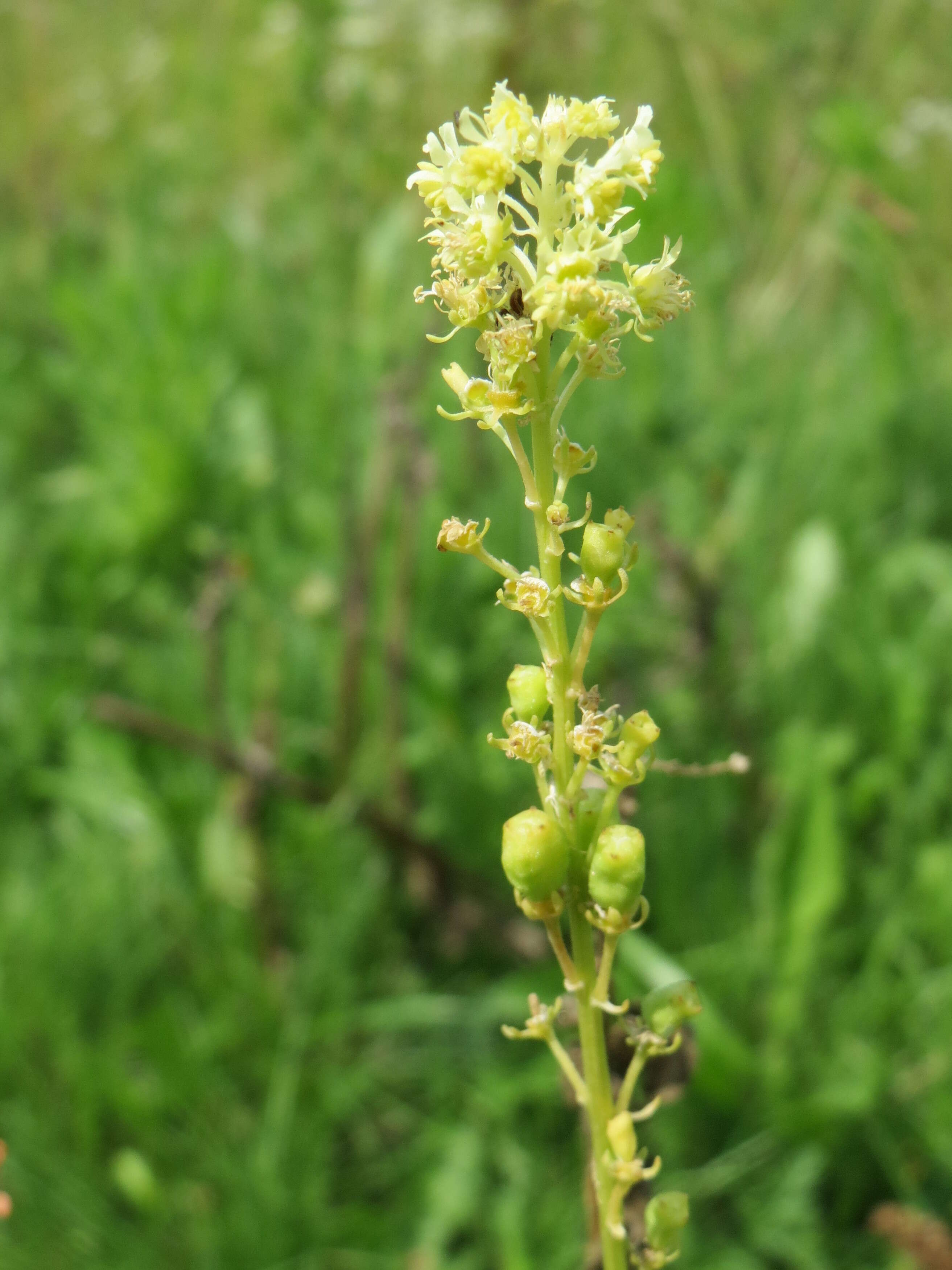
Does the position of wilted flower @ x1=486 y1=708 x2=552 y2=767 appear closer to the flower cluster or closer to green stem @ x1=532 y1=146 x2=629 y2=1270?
green stem @ x1=532 y1=146 x2=629 y2=1270

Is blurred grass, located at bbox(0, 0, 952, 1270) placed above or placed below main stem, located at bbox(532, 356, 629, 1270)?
above

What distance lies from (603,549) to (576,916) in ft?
0.75

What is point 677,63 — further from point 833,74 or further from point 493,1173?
point 493,1173

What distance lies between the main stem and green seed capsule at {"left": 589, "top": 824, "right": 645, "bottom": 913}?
0.14ft

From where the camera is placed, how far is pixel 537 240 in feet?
2.31

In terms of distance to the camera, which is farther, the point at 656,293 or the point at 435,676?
the point at 435,676

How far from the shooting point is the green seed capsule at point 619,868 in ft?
2.22

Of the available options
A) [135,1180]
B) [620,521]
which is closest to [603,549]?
[620,521]

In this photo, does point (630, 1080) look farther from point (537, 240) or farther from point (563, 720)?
point (537, 240)

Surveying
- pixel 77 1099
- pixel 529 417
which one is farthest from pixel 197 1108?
pixel 529 417

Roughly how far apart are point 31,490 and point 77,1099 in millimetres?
1890

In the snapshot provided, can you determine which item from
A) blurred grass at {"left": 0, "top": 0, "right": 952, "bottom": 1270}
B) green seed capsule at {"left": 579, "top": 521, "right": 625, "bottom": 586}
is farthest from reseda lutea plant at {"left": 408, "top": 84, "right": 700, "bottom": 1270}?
blurred grass at {"left": 0, "top": 0, "right": 952, "bottom": 1270}

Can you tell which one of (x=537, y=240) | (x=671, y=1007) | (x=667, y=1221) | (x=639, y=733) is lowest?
(x=667, y=1221)

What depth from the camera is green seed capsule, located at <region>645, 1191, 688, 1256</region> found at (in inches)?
29.4
